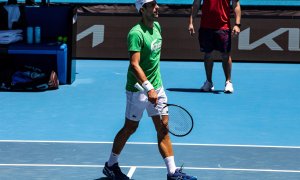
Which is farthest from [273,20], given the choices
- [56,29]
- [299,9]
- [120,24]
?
[56,29]

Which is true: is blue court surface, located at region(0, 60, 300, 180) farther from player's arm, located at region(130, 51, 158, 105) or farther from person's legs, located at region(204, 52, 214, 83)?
player's arm, located at region(130, 51, 158, 105)

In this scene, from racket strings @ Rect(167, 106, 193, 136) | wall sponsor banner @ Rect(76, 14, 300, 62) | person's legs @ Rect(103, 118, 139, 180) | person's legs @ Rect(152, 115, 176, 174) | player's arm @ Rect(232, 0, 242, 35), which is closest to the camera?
person's legs @ Rect(152, 115, 176, 174)

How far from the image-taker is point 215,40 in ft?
45.1

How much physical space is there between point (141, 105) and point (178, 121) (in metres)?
0.38

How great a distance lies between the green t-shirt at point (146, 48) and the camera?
741 centimetres

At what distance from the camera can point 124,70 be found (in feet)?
53.9

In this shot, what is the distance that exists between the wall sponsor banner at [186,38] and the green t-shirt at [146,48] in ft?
31.8

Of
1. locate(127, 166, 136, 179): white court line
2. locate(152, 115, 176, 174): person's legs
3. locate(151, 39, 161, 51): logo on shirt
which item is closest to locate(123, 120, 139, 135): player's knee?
locate(152, 115, 176, 174): person's legs

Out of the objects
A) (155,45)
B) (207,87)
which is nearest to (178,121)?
(155,45)

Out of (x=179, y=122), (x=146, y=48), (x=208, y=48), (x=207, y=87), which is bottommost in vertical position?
(x=207, y=87)

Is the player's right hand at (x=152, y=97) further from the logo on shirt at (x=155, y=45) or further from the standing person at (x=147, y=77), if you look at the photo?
the logo on shirt at (x=155, y=45)

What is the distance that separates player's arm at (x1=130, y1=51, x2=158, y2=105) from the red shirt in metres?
6.48

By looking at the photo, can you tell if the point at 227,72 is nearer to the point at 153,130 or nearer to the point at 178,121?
the point at 153,130

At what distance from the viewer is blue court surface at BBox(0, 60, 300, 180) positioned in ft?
27.4
